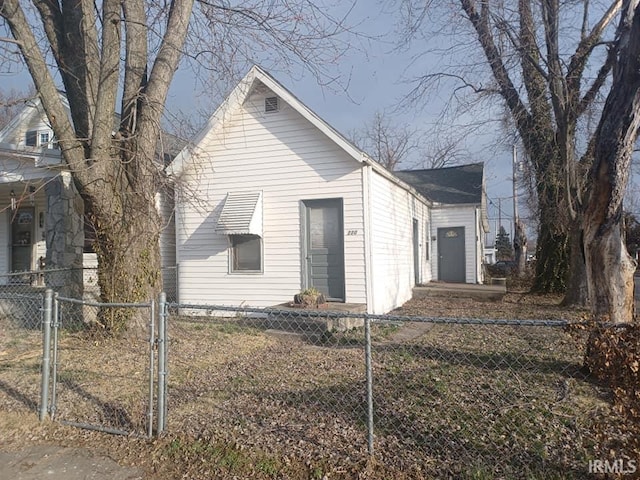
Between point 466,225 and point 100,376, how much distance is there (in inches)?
568

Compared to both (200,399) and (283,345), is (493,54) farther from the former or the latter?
(200,399)

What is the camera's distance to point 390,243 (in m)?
10.7

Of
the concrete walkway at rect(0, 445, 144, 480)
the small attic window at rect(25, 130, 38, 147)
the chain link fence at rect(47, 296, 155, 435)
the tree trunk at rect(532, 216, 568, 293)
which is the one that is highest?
the small attic window at rect(25, 130, 38, 147)

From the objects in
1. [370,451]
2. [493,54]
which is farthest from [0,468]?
[493,54]

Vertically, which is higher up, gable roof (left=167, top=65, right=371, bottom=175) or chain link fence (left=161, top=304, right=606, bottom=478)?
gable roof (left=167, top=65, right=371, bottom=175)

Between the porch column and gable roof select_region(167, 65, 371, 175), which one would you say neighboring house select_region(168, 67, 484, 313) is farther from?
the porch column

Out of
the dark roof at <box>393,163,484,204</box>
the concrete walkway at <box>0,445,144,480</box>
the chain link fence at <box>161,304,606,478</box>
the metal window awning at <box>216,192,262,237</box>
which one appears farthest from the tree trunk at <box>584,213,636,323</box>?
the dark roof at <box>393,163,484,204</box>

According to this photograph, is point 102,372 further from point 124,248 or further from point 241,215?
point 241,215

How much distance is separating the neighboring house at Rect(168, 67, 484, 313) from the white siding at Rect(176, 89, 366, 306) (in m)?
0.02

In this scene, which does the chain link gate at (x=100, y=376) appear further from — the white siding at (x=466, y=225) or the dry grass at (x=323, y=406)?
the white siding at (x=466, y=225)

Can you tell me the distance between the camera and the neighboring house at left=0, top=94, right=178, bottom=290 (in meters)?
8.98

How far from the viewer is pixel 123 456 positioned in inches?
136

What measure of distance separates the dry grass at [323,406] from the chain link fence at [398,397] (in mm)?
17

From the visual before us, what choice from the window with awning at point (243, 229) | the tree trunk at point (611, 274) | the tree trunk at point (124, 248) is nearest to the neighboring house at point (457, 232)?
→ the window with awning at point (243, 229)
